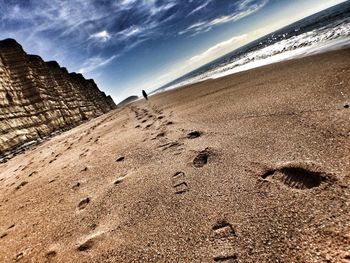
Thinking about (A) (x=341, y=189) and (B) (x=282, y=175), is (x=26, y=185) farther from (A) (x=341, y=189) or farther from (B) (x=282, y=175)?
(A) (x=341, y=189)

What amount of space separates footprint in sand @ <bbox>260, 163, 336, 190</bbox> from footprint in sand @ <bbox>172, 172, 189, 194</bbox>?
724mm

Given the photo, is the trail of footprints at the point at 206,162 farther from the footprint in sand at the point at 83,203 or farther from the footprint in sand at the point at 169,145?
the footprint in sand at the point at 169,145

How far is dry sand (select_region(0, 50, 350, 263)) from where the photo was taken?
1.53 meters

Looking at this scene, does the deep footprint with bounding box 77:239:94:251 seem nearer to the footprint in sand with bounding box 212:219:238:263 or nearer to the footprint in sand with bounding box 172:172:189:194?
the footprint in sand with bounding box 172:172:189:194

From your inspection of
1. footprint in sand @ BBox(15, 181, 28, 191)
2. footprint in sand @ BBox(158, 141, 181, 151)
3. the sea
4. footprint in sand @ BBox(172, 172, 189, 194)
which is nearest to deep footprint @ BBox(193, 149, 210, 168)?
footprint in sand @ BBox(172, 172, 189, 194)

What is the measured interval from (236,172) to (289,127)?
1040mm

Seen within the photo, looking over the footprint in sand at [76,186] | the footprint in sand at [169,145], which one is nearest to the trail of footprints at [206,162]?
the footprint in sand at [76,186]

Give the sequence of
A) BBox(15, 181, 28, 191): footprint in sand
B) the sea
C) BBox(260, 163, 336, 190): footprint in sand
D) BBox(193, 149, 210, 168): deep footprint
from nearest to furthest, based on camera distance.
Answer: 1. BBox(260, 163, 336, 190): footprint in sand
2. BBox(193, 149, 210, 168): deep footprint
3. BBox(15, 181, 28, 191): footprint in sand
4. the sea

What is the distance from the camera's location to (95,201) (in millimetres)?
2869

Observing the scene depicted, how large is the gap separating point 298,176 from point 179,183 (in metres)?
1.10

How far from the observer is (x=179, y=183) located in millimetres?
2568

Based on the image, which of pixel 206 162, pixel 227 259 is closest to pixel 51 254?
pixel 227 259

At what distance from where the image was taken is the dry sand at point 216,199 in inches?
60.1

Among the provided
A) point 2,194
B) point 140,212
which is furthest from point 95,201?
point 2,194
